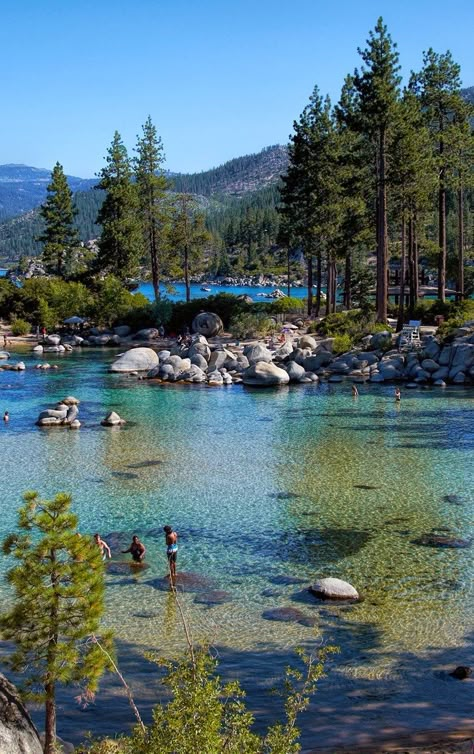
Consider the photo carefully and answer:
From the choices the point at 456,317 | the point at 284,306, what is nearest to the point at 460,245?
the point at 456,317

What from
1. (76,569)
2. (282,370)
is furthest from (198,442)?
(76,569)

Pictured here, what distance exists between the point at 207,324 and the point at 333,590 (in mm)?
47773

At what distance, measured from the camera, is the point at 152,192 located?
243 feet

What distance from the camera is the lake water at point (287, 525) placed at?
13.1m

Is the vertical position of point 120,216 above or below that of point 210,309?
above

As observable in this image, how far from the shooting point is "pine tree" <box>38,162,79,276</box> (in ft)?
269

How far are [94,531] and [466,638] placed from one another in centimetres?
1098

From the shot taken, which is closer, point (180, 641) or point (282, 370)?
point (180, 641)

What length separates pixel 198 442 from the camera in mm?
32156

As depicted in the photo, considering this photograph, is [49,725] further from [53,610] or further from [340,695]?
[340,695]

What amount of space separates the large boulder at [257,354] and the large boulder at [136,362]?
Answer: 681 cm

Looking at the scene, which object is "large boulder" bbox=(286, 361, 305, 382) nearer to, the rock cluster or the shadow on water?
the rock cluster

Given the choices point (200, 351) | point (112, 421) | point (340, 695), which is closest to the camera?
point (340, 695)

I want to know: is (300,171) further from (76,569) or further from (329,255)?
(76,569)
